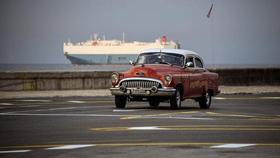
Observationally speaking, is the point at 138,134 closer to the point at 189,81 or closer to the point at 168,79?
the point at 168,79

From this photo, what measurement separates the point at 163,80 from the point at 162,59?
1.86 metres

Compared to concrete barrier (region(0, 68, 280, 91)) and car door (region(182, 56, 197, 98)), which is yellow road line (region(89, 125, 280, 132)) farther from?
concrete barrier (region(0, 68, 280, 91))

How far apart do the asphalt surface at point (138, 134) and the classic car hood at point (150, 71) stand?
1.58 m

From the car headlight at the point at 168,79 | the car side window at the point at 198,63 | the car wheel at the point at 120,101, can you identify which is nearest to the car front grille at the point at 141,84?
the car headlight at the point at 168,79

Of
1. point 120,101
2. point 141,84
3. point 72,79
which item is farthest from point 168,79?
point 72,79

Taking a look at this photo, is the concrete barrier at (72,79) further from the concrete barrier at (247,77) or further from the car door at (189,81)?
the car door at (189,81)

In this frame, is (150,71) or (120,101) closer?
(150,71)

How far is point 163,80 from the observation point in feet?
86.1

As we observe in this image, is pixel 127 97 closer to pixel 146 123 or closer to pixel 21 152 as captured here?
pixel 146 123

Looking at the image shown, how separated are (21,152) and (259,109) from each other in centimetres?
1459

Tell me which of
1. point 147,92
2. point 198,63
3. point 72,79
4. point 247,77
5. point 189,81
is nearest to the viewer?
point 147,92

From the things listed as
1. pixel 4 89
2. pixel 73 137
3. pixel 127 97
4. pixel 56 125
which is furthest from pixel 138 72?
pixel 4 89

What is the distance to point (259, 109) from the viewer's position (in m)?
26.8

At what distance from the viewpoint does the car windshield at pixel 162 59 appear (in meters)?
27.9
